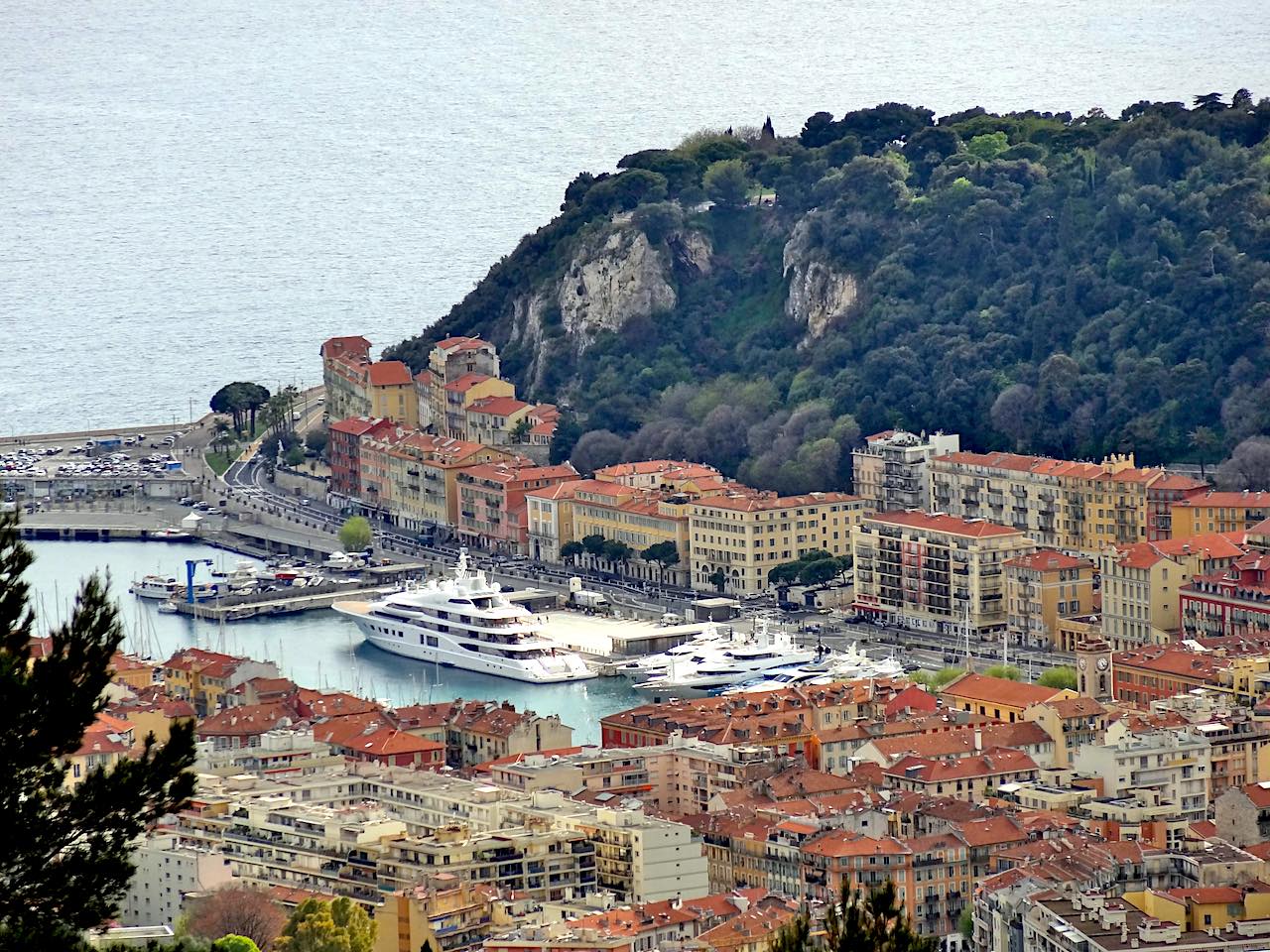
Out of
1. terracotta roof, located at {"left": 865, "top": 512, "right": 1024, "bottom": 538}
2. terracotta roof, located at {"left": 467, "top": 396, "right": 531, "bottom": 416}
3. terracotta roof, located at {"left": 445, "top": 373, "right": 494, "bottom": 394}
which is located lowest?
terracotta roof, located at {"left": 865, "top": 512, "right": 1024, "bottom": 538}

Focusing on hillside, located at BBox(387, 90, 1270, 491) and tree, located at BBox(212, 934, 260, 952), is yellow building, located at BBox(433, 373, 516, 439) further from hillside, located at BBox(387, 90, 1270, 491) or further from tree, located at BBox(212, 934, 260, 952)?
tree, located at BBox(212, 934, 260, 952)

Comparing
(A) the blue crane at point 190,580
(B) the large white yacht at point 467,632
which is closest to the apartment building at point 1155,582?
(B) the large white yacht at point 467,632

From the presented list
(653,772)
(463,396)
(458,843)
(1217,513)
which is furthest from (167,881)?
(463,396)

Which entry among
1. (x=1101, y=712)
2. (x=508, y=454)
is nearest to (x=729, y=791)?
(x=1101, y=712)

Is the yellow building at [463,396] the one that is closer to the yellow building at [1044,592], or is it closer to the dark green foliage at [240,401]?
the dark green foliage at [240,401]

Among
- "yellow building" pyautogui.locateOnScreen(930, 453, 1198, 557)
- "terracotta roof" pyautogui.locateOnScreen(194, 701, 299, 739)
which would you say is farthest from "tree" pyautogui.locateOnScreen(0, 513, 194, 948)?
"yellow building" pyautogui.locateOnScreen(930, 453, 1198, 557)

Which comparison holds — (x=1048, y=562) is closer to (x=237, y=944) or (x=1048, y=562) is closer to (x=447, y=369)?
(x=447, y=369)

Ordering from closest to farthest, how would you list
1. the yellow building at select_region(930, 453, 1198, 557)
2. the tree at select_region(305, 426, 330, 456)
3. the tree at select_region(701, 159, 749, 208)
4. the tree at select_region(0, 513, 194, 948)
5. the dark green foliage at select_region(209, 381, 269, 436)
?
the tree at select_region(0, 513, 194, 948) < the yellow building at select_region(930, 453, 1198, 557) < the tree at select_region(305, 426, 330, 456) < the tree at select_region(701, 159, 749, 208) < the dark green foliage at select_region(209, 381, 269, 436)
